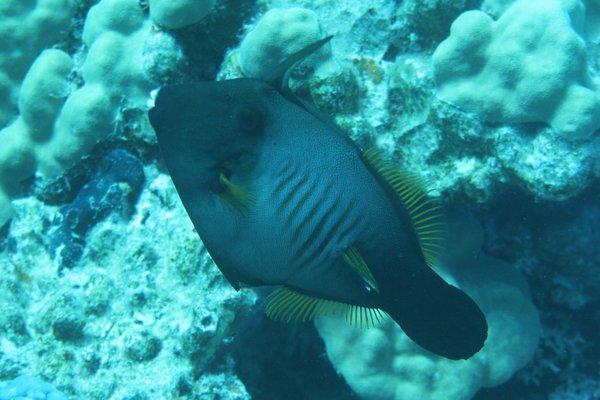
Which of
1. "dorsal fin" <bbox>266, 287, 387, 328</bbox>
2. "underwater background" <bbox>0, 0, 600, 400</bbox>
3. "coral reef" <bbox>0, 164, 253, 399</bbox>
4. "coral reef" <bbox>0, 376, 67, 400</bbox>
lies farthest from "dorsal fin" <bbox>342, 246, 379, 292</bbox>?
"coral reef" <bbox>0, 376, 67, 400</bbox>

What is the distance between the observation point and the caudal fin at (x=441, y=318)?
1.80 m

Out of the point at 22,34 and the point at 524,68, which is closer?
the point at 524,68

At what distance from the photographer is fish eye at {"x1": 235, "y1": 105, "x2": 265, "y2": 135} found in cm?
161

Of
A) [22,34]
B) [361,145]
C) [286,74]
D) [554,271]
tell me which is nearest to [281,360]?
[361,145]

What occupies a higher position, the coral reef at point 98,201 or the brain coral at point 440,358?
the coral reef at point 98,201

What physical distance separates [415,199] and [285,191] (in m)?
0.48

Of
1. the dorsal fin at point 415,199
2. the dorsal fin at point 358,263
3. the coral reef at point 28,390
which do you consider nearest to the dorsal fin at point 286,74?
the dorsal fin at point 415,199

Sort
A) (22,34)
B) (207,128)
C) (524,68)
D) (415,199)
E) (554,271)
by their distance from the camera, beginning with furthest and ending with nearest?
(22,34) → (554,271) → (524,68) → (415,199) → (207,128)

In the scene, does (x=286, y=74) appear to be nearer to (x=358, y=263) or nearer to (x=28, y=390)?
(x=358, y=263)

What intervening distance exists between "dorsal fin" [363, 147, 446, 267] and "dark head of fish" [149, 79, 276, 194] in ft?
1.39

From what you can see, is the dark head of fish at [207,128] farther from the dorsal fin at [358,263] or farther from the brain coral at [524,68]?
the brain coral at [524,68]

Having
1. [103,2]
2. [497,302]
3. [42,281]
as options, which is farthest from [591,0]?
[42,281]

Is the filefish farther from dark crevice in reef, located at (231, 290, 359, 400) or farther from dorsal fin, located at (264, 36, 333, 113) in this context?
dark crevice in reef, located at (231, 290, 359, 400)

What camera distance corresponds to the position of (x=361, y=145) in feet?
10.4
